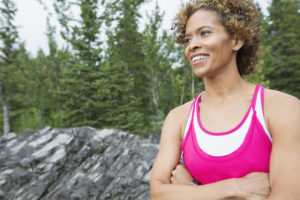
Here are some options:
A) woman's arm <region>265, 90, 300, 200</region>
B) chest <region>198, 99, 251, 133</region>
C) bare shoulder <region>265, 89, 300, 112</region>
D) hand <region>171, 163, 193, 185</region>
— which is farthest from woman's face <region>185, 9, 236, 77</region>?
hand <region>171, 163, 193, 185</region>

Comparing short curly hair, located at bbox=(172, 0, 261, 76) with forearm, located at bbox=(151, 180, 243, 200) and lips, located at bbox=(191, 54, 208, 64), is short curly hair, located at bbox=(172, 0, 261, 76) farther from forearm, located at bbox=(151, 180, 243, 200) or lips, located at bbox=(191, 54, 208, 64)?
forearm, located at bbox=(151, 180, 243, 200)

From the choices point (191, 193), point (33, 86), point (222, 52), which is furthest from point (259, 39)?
point (33, 86)

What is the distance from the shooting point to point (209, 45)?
1.68 m

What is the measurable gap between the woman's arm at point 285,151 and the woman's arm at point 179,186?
3.6 inches

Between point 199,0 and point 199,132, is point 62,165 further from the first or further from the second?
point 199,0

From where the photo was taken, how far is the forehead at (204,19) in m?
1.72

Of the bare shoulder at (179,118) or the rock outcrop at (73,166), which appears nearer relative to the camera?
the bare shoulder at (179,118)

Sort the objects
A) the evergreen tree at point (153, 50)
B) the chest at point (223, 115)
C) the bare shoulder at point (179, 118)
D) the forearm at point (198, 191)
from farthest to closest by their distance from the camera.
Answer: the evergreen tree at point (153, 50) → the bare shoulder at point (179, 118) → the chest at point (223, 115) → the forearm at point (198, 191)

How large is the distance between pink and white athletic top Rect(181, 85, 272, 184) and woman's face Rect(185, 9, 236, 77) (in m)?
0.34

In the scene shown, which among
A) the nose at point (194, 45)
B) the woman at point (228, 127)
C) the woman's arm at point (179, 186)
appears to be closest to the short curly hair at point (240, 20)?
the woman at point (228, 127)

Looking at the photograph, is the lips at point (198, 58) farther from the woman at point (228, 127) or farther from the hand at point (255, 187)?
the hand at point (255, 187)

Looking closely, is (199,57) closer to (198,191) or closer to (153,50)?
(198,191)

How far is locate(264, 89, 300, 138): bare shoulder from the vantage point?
1366mm

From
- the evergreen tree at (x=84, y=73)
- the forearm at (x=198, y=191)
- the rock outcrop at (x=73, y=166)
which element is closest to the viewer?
the forearm at (x=198, y=191)
